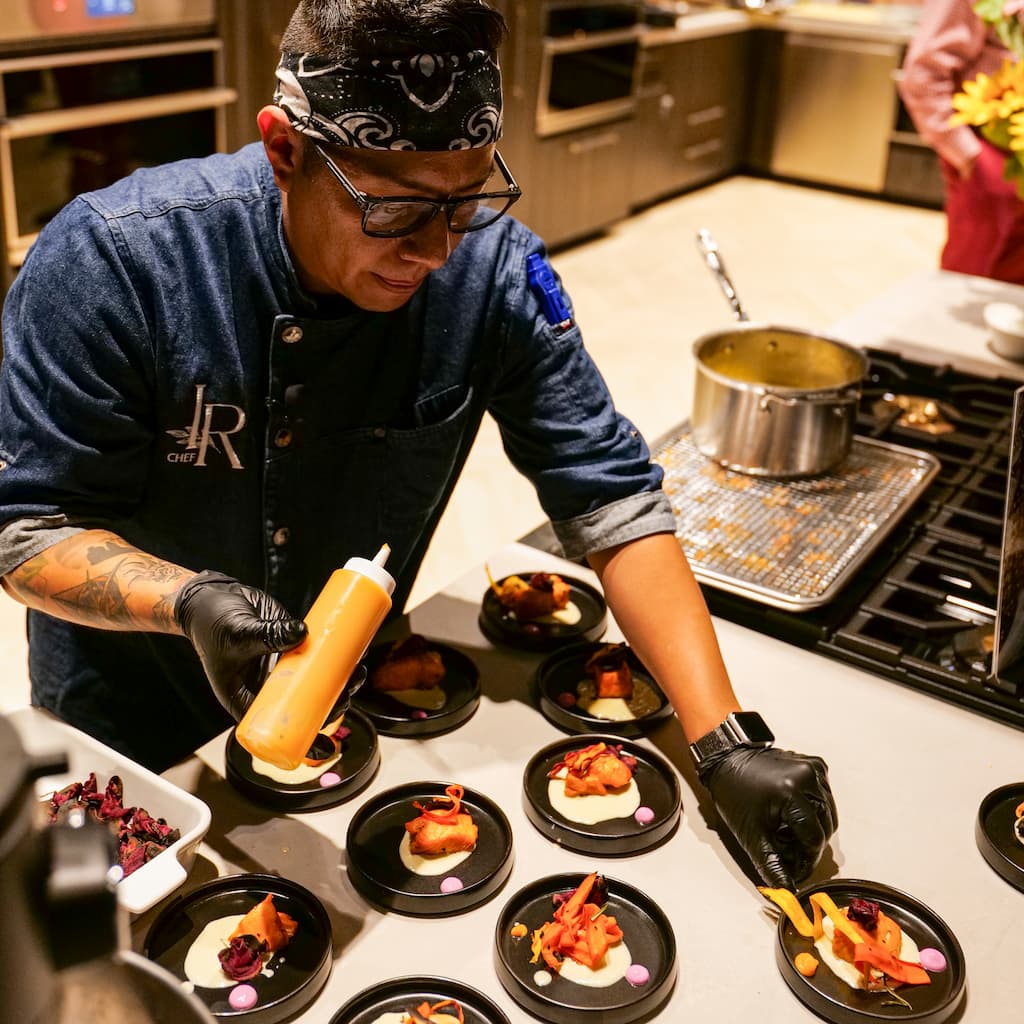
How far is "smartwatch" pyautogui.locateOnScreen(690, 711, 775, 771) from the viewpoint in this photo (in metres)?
1.24

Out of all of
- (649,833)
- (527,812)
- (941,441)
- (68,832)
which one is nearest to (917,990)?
(649,833)

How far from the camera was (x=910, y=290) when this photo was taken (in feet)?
9.30

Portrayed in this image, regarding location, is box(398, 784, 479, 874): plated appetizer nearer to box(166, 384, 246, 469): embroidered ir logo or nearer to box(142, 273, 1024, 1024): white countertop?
box(142, 273, 1024, 1024): white countertop

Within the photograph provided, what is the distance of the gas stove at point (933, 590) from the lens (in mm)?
1473

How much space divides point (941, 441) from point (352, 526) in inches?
Result: 43.6

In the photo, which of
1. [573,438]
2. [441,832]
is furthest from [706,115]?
[441,832]

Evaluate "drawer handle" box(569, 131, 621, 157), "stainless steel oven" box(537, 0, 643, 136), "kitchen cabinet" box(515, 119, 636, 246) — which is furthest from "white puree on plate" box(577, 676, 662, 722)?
"drawer handle" box(569, 131, 621, 157)

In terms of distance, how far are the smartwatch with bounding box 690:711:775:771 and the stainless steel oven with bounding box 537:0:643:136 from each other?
444cm

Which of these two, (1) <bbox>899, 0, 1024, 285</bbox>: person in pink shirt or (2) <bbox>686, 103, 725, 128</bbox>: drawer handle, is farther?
(2) <bbox>686, 103, 725, 128</bbox>: drawer handle

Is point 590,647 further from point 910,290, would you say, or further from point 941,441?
point 910,290

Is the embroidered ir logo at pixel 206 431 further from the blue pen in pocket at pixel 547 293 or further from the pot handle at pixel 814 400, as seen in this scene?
the pot handle at pixel 814 400

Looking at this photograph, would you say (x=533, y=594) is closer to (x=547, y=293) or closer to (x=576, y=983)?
(x=547, y=293)

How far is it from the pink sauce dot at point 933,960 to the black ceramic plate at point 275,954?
1.74ft

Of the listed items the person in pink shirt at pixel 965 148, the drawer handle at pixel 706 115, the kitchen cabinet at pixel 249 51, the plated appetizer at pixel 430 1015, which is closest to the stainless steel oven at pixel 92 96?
the kitchen cabinet at pixel 249 51
